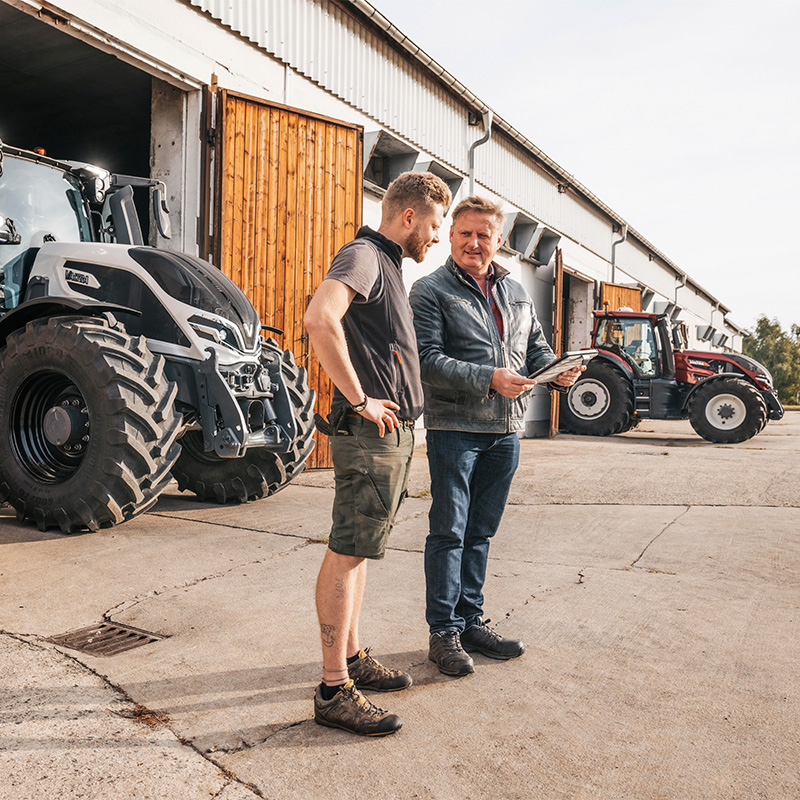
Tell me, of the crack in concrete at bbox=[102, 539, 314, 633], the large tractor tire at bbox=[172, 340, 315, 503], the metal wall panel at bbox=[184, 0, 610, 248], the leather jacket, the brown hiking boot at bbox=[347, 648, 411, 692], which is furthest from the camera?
the metal wall panel at bbox=[184, 0, 610, 248]

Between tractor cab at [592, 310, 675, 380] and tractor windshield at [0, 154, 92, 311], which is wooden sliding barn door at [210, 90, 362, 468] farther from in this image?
tractor cab at [592, 310, 675, 380]

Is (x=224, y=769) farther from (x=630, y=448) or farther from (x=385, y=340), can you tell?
(x=630, y=448)

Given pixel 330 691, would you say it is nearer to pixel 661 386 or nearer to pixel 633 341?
pixel 661 386

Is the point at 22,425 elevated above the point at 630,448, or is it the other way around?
the point at 22,425

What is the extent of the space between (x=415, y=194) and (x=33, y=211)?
4112 millimetres

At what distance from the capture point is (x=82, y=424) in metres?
4.64

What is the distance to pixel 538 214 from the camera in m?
15.4

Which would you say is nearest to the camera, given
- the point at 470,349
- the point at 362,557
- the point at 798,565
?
the point at 362,557

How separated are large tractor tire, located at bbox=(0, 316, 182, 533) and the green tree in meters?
59.4

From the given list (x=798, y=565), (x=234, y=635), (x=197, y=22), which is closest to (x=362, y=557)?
(x=234, y=635)

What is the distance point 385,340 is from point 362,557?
26.8 inches

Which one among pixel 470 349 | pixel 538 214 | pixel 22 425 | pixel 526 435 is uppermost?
pixel 538 214

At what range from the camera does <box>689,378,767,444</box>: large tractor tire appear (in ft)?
38.9

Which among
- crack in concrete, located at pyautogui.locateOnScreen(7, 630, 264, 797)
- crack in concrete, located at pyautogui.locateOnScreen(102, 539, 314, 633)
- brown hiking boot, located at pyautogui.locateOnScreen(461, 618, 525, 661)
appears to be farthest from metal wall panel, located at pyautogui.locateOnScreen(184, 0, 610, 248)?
brown hiking boot, located at pyautogui.locateOnScreen(461, 618, 525, 661)
